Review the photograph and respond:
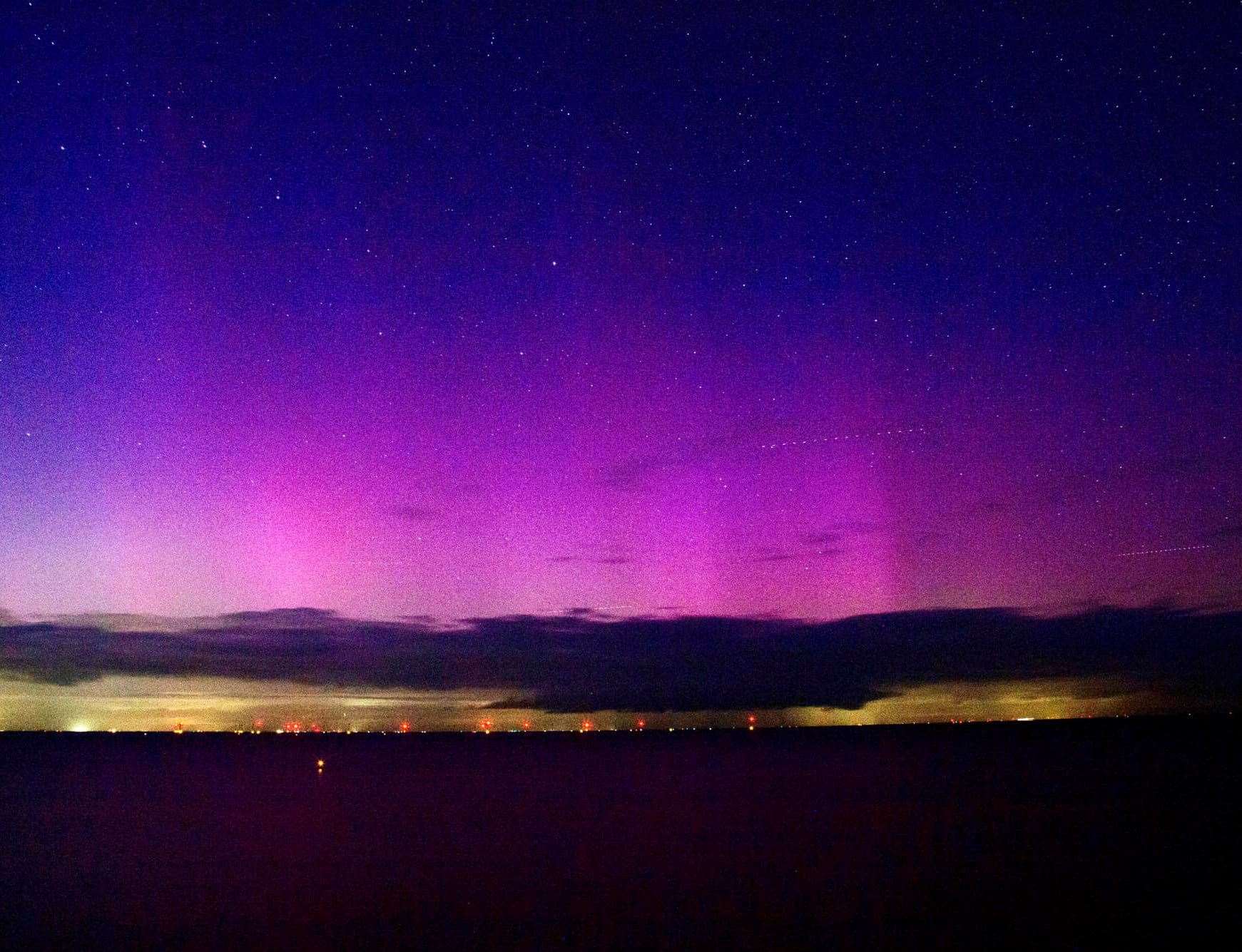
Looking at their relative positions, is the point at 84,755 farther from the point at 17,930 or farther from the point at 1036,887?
the point at 1036,887

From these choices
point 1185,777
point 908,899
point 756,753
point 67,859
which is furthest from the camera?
point 756,753

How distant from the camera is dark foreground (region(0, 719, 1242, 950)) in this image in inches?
614

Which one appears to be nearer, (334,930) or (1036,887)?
(334,930)

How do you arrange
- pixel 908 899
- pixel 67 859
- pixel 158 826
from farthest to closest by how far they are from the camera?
1. pixel 158 826
2. pixel 67 859
3. pixel 908 899

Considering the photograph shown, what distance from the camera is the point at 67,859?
24172 millimetres

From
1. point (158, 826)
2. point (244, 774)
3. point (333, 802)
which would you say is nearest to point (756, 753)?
point (244, 774)

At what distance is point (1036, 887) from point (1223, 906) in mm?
3149

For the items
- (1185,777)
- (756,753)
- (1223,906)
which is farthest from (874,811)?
(756,753)

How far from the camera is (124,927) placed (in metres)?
16.3

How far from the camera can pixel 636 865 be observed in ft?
72.3

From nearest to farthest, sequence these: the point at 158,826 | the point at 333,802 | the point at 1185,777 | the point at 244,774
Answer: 1. the point at 158,826
2. the point at 333,802
3. the point at 1185,777
4. the point at 244,774

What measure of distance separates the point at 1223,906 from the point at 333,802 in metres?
32.4

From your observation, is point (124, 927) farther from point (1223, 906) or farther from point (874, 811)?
point (874, 811)

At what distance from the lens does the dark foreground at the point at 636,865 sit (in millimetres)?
15594
